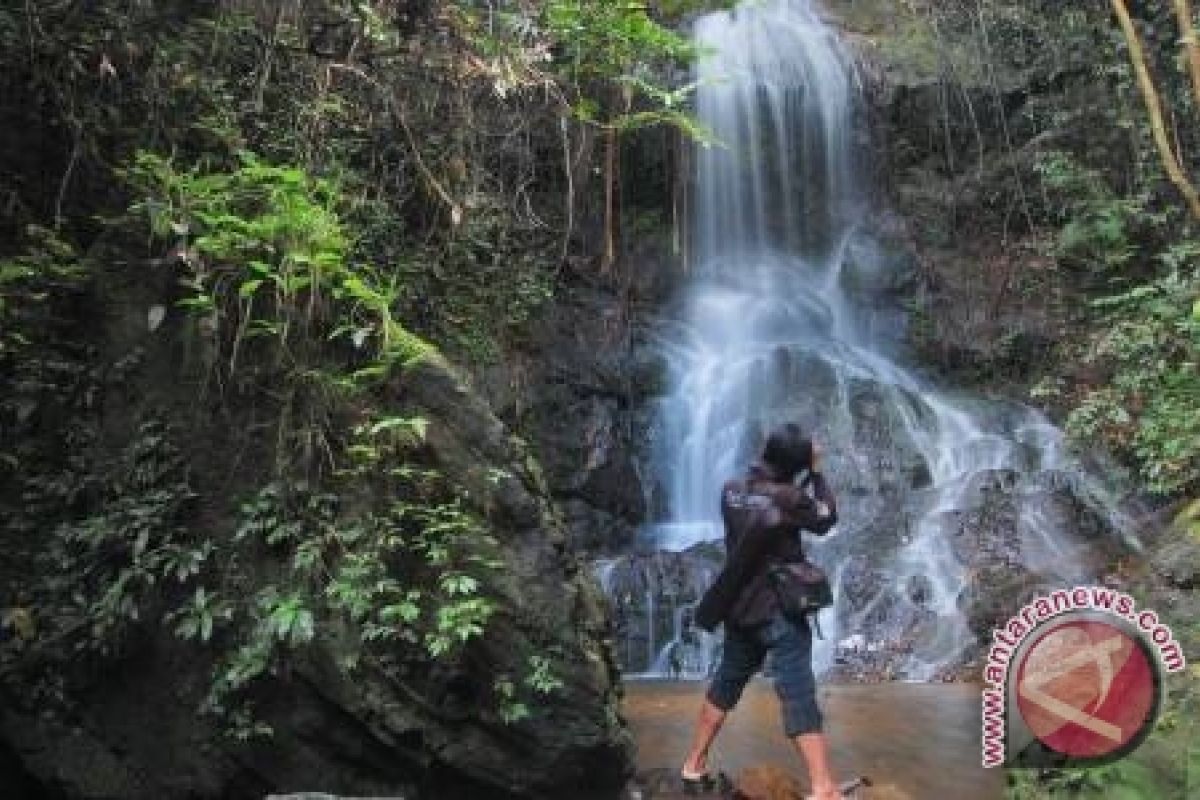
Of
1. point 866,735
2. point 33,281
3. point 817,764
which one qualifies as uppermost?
point 33,281

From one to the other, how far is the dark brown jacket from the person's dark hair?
0.30ft

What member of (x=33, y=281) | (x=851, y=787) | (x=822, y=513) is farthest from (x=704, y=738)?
(x=33, y=281)

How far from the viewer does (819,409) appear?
13188mm

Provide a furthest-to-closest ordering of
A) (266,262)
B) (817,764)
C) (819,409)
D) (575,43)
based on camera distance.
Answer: (819,409) → (575,43) → (266,262) → (817,764)

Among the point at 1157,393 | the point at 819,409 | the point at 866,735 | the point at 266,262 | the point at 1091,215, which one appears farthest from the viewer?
the point at 1091,215

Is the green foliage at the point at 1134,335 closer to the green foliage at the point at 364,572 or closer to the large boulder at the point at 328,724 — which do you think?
the large boulder at the point at 328,724

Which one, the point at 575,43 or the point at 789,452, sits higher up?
the point at 575,43

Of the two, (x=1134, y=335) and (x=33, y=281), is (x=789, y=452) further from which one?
(x=1134, y=335)

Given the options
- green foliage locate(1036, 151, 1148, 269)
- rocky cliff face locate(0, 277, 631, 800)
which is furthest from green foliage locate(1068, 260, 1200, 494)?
rocky cliff face locate(0, 277, 631, 800)

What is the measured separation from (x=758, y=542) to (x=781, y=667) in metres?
0.51

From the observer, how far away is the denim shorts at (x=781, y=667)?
448 centimetres

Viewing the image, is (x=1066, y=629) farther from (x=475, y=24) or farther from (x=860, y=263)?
(x=860, y=263)

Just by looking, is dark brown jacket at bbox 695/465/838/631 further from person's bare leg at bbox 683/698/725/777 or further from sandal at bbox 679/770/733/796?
sandal at bbox 679/770/733/796

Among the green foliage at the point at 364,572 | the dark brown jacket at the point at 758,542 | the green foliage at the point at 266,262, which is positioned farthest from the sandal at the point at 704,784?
the green foliage at the point at 266,262
